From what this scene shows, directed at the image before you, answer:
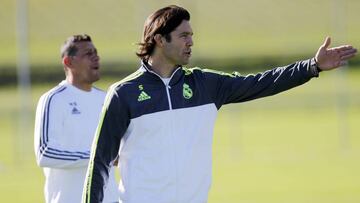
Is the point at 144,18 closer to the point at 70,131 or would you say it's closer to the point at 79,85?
the point at 79,85

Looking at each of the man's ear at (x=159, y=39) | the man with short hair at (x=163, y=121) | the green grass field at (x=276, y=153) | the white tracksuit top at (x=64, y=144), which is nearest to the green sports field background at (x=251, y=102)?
the green grass field at (x=276, y=153)

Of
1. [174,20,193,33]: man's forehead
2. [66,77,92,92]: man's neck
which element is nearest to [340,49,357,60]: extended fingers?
[174,20,193,33]: man's forehead

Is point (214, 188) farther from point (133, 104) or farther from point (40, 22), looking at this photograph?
point (133, 104)

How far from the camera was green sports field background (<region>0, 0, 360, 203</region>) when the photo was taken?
1784 centimetres

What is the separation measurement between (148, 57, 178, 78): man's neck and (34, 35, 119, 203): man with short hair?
6.53 ft

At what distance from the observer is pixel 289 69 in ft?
21.4

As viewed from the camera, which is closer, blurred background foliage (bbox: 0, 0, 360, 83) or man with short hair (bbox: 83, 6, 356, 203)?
man with short hair (bbox: 83, 6, 356, 203)

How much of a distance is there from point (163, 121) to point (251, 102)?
22.0m

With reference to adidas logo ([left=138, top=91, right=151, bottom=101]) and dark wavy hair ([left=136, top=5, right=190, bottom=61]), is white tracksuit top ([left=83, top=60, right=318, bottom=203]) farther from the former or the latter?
dark wavy hair ([left=136, top=5, right=190, bottom=61])

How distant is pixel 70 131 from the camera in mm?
8609

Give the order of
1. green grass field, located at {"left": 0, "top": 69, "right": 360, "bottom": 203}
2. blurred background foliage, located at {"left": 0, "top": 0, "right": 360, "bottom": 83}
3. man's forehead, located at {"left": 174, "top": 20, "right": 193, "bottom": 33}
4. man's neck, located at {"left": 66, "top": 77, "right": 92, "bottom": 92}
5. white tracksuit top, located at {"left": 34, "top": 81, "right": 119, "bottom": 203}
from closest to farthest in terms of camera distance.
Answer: man's forehead, located at {"left": 174, "top": 20, "right": 193, "bottom": 33} → white tracksuit top, located at {"left": 34, "top": 81, "right": 119, "bottom": 203} → man's neck, located at {"left": 66, "top": 77, "right": 92, "bottom": 92} → green grass field, located at {"left": 0, "top": 69, "right": 360, "bottom": 203} → blurred background foliage, located at {"left": 0, "top": 0, "right": 360, "bottom": 83}

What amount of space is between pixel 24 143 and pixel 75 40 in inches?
579

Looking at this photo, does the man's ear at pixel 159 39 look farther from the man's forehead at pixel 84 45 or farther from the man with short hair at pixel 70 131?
the man's forehead at pixel 84 45

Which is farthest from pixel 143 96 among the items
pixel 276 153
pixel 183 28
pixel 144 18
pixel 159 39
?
pixel 276 153
